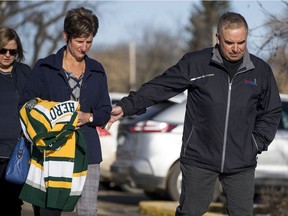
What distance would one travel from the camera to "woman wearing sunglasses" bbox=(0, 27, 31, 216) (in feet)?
23.6

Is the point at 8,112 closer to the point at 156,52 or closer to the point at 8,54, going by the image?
the point at 8,54

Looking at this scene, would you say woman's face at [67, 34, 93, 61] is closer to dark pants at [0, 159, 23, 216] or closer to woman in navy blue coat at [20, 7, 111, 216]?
woman in navy blue coat at [20, 7, 111, 216]

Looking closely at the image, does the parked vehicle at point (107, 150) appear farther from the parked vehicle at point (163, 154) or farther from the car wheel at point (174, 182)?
the car wheel at point (174, 182)

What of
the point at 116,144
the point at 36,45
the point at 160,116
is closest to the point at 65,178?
the point at 160,116

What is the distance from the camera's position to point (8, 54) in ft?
24.1

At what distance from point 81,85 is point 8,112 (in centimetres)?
119

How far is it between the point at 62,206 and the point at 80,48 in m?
1.12

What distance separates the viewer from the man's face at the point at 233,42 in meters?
6.23

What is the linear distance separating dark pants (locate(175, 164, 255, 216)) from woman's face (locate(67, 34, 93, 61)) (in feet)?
3.77

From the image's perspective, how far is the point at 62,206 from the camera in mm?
6086

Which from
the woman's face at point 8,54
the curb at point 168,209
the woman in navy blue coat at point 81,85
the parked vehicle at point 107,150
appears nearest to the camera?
the woman in navy blue coat at point 81,85

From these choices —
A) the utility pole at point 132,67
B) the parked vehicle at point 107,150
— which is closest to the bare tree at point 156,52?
the utility pole at point 132,67

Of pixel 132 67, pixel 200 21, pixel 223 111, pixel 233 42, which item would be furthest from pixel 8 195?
pixel 132 67

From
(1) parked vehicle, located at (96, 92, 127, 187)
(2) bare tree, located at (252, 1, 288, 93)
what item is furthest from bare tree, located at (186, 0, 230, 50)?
(2) bare tree, located at (252, 1, 288, 93)
